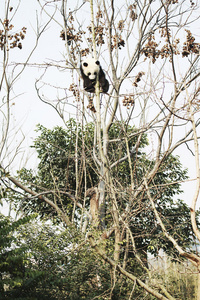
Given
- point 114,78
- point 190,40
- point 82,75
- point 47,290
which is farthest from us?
point 114,78

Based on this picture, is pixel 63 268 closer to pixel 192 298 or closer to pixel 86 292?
pixel 86 292

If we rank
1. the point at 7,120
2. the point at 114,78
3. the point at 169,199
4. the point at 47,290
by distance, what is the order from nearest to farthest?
the point at 47,290 < the point at 114,78 < the point at 7,120 < the point at 169,199

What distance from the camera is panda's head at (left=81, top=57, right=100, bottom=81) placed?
482 cm

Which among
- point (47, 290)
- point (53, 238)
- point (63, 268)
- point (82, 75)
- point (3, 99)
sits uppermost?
point (3, 99)

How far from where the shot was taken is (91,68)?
486cm

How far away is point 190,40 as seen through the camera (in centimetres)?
479

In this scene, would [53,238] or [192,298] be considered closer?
[53,238]

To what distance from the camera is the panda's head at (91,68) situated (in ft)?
15.8

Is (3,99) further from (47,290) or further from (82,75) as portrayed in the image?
(47,290)

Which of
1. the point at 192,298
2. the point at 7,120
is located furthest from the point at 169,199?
the point at 7,120

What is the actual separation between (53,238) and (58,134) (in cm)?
616

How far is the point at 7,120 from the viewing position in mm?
6898

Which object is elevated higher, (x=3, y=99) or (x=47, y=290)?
(x=3, y=99)

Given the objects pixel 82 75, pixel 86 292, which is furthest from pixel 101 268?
pixel 82 75
